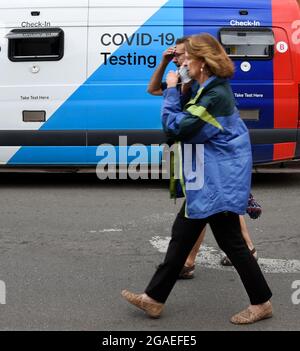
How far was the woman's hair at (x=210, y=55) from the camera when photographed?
12.8ft

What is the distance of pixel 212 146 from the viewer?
12.8 ft

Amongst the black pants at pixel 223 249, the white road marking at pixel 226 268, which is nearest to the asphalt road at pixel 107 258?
the white road marking at pixel 226 268

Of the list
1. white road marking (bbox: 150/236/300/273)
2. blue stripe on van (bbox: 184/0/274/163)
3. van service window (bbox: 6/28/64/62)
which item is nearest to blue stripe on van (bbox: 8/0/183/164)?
blue stripe on van (bbox: 184/0/274/163)

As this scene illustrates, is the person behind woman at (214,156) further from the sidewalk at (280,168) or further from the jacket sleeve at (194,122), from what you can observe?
the sidewalk at (280,168)

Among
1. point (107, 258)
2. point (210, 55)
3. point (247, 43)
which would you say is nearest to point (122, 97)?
point (247, 43)

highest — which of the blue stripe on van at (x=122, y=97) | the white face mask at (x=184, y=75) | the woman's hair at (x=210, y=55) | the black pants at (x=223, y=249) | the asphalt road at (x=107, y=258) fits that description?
the woman's hair at (x=210, y=55)

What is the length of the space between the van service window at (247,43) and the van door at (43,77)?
5.80 feet

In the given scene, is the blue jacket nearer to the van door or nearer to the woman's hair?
the woman's hair

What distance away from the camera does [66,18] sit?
8320 millimetres

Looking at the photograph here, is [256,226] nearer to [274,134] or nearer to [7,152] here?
[274,134]

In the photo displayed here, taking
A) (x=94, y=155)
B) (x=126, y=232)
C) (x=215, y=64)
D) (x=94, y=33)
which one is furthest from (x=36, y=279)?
(x=94, y=33)

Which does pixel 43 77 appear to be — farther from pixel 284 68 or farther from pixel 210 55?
pixel 210 55

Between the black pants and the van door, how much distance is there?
174 inches

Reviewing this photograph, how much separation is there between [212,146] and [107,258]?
1.91 m
